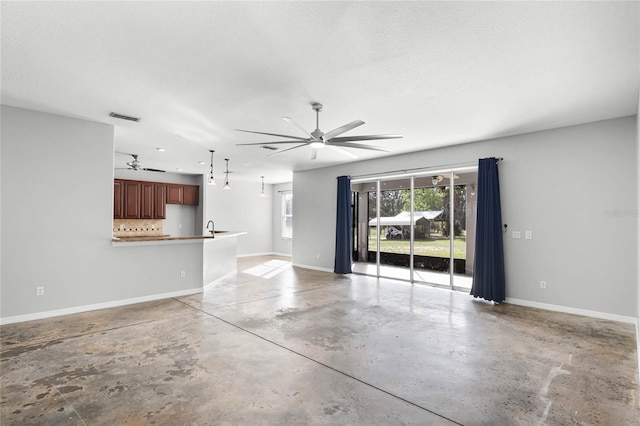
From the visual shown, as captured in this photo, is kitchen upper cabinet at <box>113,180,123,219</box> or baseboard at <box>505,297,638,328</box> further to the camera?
kitchen upper cabinet at <box>113,180,123,219</box>

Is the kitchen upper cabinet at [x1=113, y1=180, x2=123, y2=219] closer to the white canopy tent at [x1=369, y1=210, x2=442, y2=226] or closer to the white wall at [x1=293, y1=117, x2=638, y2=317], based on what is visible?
the white canopy tent at [x1=369, y1=210, x2=442, y2=226]

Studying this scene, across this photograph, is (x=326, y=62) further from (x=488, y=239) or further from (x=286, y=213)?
(x=286, y=213)

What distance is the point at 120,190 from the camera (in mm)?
8852

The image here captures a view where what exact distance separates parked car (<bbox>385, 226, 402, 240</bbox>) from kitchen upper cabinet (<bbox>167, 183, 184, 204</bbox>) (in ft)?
21.8

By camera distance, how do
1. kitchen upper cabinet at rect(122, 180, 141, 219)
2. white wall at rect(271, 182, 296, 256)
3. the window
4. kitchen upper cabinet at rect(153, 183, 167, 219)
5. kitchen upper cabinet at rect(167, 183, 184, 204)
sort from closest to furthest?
kitchen upper cabinet at rect(122, 180, 141, 219)
kitchen upper cabinet at rect(153, 183, 167, 219)
kitchen upper cabinet at rect(167, 183, 184, 204)
white wall at rect(271, 182, 296, 256)
the window

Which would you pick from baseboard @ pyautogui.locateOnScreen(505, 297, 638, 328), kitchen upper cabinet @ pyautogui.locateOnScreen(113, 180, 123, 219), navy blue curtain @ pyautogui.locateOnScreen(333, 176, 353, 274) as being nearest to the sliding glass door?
navy blue curtain @ pyautogui.locateOnScreen(333, 176, 353, 274)

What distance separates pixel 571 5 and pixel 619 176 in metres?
3.45

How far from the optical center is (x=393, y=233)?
733 cm

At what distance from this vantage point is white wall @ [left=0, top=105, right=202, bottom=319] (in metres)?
4.11

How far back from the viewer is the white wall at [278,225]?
1184cm

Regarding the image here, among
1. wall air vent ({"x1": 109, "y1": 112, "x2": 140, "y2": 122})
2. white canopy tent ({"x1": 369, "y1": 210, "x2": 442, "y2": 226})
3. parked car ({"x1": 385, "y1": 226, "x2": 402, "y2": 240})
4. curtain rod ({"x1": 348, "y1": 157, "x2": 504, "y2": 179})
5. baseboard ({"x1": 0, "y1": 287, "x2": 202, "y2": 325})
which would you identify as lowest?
baseboard ({"x1": 0, "y1": 287, "x2": 202, "y2": 325})

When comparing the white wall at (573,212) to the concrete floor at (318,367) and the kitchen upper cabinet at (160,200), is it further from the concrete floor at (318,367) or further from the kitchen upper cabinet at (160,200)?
the kitchen upper cabinet at (160,200)


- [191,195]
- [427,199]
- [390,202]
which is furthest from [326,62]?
[191,195]

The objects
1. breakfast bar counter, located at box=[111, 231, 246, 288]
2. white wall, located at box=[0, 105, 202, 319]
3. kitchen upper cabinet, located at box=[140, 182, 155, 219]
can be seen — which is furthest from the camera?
kitchen upper cabinet, located at box=[140, 182, 155, 219]
